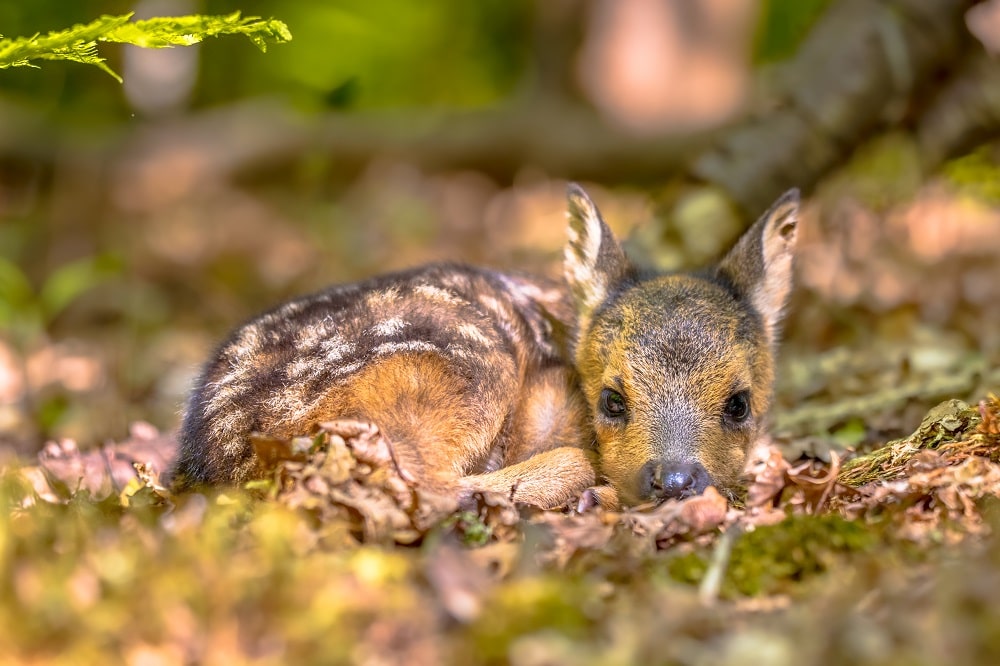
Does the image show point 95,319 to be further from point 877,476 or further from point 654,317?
point 877,476

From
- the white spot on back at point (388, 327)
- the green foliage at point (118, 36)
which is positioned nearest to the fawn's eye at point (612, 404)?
the white spot on back at point (388, 327)

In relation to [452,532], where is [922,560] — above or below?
above

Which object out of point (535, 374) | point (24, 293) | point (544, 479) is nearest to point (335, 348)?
point (544, 479)

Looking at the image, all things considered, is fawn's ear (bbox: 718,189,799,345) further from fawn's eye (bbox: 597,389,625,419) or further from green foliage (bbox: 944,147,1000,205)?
green foliage (bbox: 944,147,1000,205)

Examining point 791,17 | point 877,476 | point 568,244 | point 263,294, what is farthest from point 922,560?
point 791,17

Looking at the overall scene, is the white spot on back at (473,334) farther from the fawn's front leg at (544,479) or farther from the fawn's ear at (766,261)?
the fawn's ear at (766,261)

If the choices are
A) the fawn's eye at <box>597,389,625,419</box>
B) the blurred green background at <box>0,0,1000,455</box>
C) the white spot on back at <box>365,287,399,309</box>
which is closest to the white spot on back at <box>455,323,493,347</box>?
the white spot on back at <box>365,287,399,309</box>

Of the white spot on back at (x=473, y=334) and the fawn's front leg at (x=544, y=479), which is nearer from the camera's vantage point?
the fawn's front leg at (x=544, y=479)
